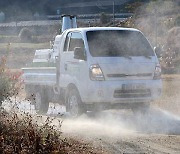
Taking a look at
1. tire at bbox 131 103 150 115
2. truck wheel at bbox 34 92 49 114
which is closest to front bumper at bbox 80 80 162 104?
tire at bbox 131 103 150 115

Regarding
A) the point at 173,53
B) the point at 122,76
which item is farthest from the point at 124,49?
the point at 173,53

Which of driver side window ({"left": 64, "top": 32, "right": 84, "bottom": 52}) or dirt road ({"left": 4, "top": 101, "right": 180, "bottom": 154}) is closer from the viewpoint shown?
dirt road ({"left": 4, "top": 101, "right": 180, "bottom": 154})

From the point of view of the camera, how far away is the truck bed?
14.1 m

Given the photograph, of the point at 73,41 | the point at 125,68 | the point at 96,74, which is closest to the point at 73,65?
the point at 73,41

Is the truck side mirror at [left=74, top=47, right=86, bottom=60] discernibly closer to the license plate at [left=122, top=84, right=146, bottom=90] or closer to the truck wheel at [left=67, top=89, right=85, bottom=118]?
the truck wheel at [left=67, top=89, right=85, bottom=118]

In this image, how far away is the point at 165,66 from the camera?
34.6m

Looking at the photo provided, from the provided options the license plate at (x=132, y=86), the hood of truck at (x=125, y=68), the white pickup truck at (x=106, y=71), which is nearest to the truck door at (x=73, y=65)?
the white pickup truck at (x=106, y=71)

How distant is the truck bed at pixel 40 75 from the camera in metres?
14.1

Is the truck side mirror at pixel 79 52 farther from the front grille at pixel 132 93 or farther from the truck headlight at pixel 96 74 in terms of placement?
the front grille at pixel 132 93

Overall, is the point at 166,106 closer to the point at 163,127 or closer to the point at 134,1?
the point at 163,127

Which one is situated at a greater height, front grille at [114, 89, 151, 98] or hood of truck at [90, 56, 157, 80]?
hood of truck at [90, 56, 157, 80]

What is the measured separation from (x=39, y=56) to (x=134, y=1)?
39.3 meters

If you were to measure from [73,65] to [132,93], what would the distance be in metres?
1.55

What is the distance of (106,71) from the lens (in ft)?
39.7
